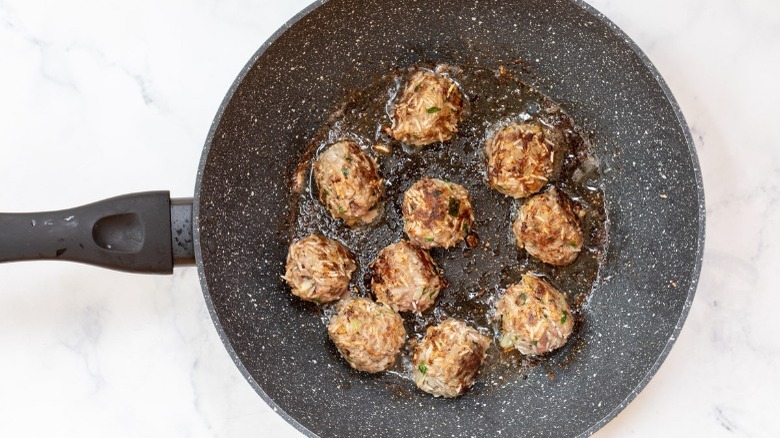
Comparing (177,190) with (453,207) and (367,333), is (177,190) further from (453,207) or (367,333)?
(453,207)

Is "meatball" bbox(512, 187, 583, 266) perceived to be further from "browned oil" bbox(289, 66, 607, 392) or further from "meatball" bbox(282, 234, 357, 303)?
"meatball" bbox(282, 234, 357, 303)

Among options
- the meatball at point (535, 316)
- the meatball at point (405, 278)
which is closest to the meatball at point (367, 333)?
the meatball at point (405, 278)

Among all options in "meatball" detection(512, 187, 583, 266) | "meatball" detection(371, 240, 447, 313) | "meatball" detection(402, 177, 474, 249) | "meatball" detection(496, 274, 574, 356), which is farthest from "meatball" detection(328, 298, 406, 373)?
"meatball" detection(512, 187, 583, 266)

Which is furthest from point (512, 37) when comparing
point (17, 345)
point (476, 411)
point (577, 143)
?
point (17, 345)

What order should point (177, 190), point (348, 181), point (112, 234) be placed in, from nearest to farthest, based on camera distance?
point (112, 234), point (348, 181), point (177, 190)

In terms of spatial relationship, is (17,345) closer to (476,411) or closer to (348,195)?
(348,195)

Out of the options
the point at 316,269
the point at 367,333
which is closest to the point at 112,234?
the point at 316,269

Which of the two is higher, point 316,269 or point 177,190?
point 177,190

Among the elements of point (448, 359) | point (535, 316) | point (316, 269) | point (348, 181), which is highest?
point (348, 181)
